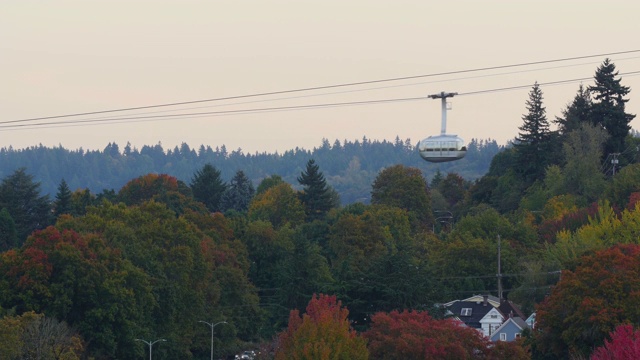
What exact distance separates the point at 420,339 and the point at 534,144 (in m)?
70.9

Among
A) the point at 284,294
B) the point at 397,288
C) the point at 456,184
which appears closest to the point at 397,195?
the point at 456,184

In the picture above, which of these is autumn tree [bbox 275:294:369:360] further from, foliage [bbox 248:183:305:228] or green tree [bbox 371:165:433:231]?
green tree [bbox 371:165:433:231]

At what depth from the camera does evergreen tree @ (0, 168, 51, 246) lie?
134625mm

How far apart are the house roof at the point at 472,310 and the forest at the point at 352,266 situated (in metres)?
2.65

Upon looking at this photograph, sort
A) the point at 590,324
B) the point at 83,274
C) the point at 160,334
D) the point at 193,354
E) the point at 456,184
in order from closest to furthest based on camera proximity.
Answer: the point at 590,324 < the point at 83,274 < the point at 160,334 < the point at 193,354 < the point at 456,184

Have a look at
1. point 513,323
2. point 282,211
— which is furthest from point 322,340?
point 282,211

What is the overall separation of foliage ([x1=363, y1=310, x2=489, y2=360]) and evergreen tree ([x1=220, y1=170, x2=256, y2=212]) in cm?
11103

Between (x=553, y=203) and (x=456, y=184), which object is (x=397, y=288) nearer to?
(x=553, y=203)

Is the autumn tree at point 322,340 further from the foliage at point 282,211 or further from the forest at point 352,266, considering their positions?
the foliage at point 282,211

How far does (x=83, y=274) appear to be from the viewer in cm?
7756

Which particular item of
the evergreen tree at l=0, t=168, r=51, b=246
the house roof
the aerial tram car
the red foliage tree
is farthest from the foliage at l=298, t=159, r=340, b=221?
the aerial tram car

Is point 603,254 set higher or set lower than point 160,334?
higher

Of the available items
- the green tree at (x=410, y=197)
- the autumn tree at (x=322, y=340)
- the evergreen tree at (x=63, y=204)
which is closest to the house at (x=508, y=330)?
the autumn tree at (x=322, y=340)

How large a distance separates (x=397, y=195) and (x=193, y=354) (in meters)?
61.5
